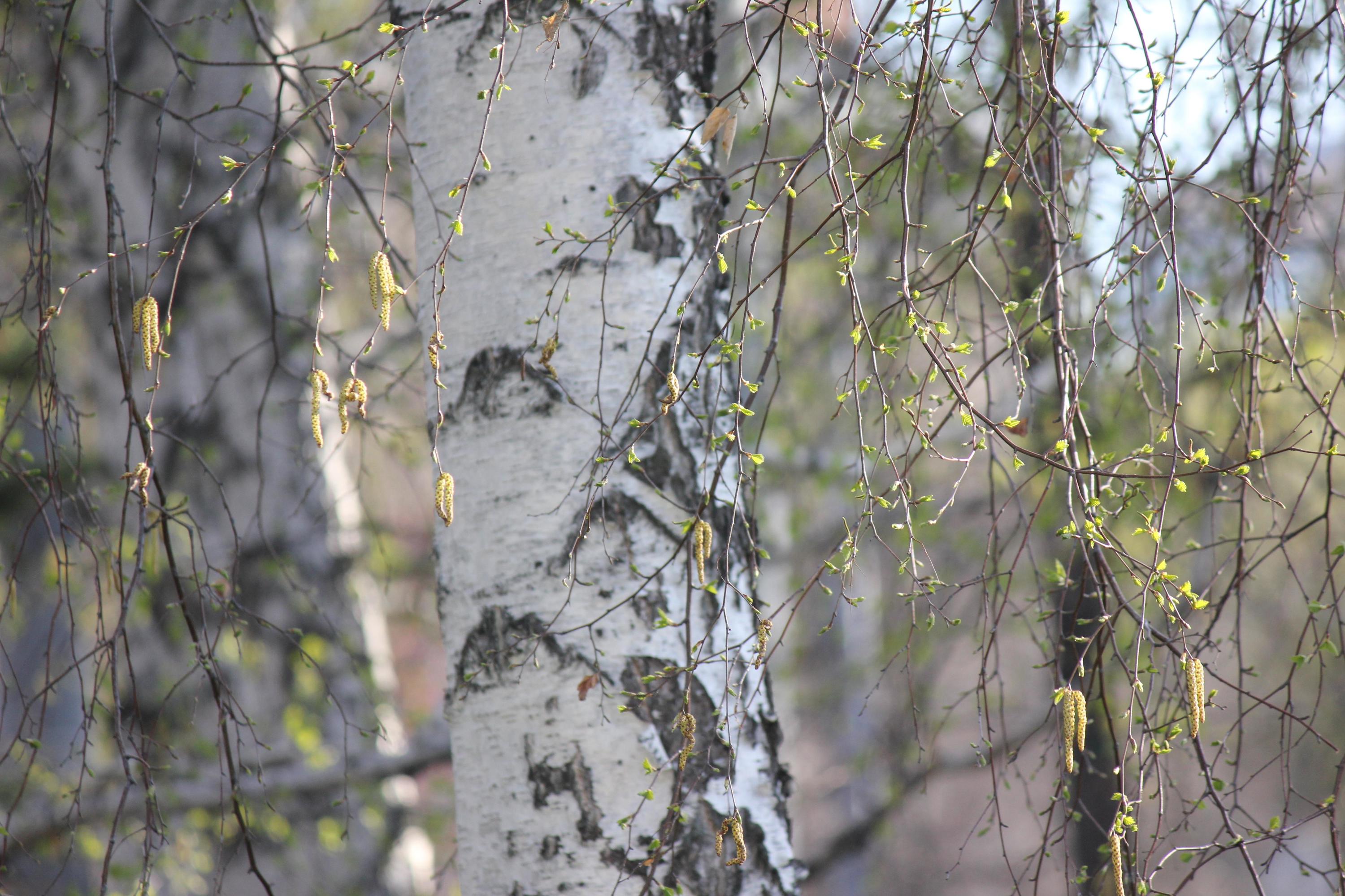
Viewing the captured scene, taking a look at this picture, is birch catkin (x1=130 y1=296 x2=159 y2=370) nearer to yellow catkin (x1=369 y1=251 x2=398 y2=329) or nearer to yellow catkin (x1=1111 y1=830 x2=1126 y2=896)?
yellow catkin (x1=369 y1=251 x2=398 y2=329)

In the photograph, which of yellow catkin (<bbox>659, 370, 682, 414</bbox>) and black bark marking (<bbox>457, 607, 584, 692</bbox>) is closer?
yellow catkin (<bbox>659, 370, 682, 414</bbox>)

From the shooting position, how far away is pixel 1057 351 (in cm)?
99

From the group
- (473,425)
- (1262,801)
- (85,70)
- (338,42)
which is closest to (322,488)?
(85,70)

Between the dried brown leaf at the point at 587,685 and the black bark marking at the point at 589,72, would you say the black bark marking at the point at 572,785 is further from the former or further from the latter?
the black bark marking at the point at 589,72

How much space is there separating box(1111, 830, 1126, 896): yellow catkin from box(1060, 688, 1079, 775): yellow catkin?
0.08 meters

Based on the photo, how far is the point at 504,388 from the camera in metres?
1.22

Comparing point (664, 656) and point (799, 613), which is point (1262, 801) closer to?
point (799, 613)

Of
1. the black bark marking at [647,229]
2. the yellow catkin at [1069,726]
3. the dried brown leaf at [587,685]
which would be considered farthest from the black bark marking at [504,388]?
the yellow catkin at [1069,726]

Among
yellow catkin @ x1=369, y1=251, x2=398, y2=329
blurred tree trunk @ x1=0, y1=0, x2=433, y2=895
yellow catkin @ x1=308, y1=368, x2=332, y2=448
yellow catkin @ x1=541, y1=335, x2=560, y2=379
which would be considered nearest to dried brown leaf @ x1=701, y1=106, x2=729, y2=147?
yellow catkin @ x1=541, y1=335, x2=560, y2=379

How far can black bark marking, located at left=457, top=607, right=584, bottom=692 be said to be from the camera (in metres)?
1.18

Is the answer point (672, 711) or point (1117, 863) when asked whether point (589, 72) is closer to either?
point (672, 711)

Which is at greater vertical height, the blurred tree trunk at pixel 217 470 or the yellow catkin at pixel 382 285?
the blurred tree trunk at pixel 217 470

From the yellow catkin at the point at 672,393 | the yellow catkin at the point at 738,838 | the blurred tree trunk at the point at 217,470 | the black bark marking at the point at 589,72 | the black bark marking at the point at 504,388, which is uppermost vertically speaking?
the blurred tree trunk at the point at 217,470

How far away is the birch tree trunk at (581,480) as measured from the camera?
3.81ft
